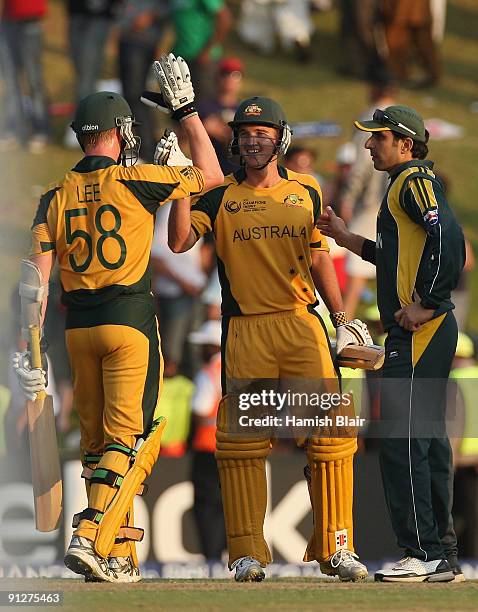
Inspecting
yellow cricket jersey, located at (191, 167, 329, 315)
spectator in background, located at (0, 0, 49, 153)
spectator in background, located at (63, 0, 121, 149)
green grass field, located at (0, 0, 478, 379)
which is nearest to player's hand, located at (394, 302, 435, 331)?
yellow cricket jersey, located at (191, 167, 329, 315)

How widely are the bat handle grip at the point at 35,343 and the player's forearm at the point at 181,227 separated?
0.76 m

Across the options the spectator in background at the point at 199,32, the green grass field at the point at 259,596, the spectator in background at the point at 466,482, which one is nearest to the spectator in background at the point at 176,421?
the spectator in background at the point at 466,482

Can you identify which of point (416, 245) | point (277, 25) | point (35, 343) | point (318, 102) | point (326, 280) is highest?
point (277, 25)

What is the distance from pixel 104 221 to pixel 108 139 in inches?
16.7

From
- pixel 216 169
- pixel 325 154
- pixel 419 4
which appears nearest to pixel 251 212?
pixel 216 169

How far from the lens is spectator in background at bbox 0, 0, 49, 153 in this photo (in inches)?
599

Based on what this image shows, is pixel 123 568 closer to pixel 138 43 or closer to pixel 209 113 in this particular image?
pixel 209 113

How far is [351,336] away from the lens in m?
7.93

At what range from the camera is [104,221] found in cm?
757

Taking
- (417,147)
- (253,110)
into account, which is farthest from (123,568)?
(417,147)

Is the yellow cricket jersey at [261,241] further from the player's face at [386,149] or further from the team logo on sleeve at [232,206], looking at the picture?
the player's face at [386,149]

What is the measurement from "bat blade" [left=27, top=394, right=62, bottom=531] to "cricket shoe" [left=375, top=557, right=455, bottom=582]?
162 centimetres

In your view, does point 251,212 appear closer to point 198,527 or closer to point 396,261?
point 396,261

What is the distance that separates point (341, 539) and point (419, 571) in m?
0.40
